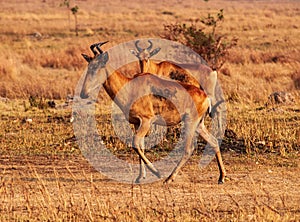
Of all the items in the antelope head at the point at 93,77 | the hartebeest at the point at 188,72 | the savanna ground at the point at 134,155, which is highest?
the antelope head at the point at 93,77

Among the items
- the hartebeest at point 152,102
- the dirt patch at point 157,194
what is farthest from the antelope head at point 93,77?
the dirt patch at point 157,194

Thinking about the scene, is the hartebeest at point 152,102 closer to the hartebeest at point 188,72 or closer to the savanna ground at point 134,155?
the savanna ground at point 134,155

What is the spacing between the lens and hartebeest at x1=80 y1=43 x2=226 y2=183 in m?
8.73

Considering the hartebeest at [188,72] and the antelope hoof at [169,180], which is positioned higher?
the hartebeest at [188,72]

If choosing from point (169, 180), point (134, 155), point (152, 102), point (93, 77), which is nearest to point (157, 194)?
point (169, 180)

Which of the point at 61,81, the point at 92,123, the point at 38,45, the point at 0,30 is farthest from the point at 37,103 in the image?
the point at 0,30

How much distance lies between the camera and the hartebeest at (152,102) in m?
8.73

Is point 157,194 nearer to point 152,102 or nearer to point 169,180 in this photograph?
point 169,180

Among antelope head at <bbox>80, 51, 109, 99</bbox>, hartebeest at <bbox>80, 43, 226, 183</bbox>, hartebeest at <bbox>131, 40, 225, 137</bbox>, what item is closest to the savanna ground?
hartebeest at <bbox>80, 43, 226, 183</bbox>

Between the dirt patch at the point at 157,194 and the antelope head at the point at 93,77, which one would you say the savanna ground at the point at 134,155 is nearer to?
the dirt patch at the point at 157,194

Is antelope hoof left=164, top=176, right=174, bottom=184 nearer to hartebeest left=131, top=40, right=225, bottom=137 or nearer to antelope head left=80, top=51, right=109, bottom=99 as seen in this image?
antelope head left=80, top=51, right=109, bottom=99

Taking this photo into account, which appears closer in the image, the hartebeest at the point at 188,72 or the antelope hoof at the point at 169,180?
the antelope hoof at the point at 169,180

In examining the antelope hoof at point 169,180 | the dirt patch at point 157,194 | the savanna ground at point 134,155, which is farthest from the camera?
the antelope hoof at point 169,180

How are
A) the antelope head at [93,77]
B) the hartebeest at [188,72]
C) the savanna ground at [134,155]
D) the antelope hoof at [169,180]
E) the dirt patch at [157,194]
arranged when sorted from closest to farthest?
the dirt patch at [157,194]
the savanna ground at [134,155]
the antelope head at [93,77]
the antelope hoof at [169,180]
the hartebeest at [188,72]
